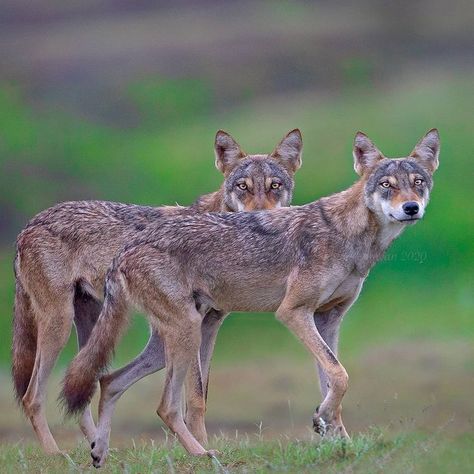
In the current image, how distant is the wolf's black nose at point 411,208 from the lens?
1062cm

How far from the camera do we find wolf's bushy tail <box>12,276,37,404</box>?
12.1 meters

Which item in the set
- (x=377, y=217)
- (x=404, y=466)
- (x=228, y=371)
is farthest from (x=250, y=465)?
(x=228, y=371)

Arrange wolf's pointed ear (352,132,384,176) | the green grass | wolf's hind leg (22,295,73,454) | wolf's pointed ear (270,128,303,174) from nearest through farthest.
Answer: the green grass, wolf's pointed ear (352,132,384,176), wolf's hind leg (22,295,73,454), wolf's pointed ear (270,128,303,174)

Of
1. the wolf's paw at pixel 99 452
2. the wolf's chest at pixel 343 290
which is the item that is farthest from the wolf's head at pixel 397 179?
the wolf's paw at pixel 99 452

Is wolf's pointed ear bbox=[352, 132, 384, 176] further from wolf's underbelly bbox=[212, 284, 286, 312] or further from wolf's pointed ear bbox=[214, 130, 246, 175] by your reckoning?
wolf's pointed ear bbox=[214, 130, 246, 175]

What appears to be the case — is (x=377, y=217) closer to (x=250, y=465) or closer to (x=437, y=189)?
(x=250, y=465)

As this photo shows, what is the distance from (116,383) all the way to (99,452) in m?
0.56

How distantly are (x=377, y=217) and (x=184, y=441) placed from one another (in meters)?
2.17

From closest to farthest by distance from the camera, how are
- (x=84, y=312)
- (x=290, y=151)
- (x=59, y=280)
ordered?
(x=59, y=280) < (x=84, y=312) < (x=290, y=151)

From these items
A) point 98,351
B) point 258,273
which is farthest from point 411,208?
point 98,351

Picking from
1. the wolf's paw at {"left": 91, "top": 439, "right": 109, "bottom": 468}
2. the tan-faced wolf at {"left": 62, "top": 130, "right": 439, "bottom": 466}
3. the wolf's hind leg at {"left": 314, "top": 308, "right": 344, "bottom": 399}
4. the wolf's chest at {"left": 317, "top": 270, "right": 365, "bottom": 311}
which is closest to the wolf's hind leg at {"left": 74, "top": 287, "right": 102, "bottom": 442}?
the tan-faced wolf at {"left": 62, "top": 130, "right": 439, "bottom": 466}

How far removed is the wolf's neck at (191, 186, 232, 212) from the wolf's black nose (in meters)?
2.47

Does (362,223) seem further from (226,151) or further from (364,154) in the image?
(226,151)

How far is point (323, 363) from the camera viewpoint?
1045 centimetres
